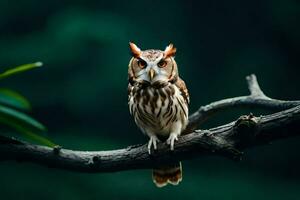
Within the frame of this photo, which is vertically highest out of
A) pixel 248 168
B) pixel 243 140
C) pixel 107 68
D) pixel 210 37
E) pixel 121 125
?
pixel 210 37

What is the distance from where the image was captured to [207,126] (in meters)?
5.29

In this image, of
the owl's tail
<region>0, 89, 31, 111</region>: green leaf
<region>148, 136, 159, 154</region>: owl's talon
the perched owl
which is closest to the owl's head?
the perched owl

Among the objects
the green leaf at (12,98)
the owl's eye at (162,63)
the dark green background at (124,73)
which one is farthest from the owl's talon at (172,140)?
the dark green background at (124,73)

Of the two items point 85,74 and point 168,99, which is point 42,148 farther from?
point 85,74

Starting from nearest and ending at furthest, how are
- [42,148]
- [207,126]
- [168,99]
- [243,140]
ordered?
[243,140]
[42,148]
[168,99]
[207,126]

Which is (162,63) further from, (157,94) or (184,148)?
(184,148)

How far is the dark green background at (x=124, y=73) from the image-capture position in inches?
209

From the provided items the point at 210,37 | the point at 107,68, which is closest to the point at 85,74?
the point at 107,68

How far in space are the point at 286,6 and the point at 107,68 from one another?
1737 mm

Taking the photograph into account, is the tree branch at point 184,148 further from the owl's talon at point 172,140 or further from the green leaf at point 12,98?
the green leaf at point 12,98

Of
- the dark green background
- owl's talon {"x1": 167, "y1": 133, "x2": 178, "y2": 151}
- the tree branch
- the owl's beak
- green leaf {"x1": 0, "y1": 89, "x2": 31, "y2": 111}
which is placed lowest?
green leaf {"x1": 0, "y1": 89, "x2": 31, "y2": 111}

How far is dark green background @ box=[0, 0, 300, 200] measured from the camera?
5320 mm

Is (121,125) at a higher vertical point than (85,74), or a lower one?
lower

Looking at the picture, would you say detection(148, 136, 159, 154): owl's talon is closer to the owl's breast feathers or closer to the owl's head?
the owl's breast feathers
